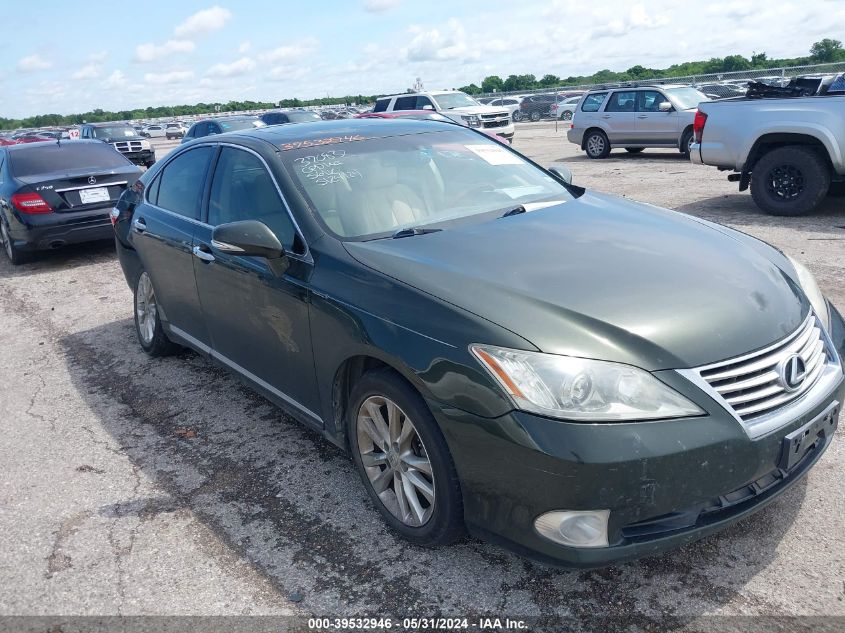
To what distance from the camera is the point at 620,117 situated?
1725cm

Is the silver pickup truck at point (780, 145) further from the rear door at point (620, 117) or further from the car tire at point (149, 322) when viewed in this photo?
the rear door at point (620, 117)

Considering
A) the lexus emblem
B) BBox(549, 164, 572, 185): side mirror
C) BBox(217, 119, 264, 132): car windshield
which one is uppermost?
BBox(217, 119, 264, 132): car windshield

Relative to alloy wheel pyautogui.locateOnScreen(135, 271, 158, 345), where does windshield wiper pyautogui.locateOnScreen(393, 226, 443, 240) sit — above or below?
above

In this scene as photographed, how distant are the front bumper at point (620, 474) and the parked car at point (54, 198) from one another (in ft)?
26.4

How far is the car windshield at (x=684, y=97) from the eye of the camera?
53.9 feet

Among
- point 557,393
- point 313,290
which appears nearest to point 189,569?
point 313,290

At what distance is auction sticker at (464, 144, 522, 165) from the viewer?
4305 millimetres

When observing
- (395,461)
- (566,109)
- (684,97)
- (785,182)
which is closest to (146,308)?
(395,461)

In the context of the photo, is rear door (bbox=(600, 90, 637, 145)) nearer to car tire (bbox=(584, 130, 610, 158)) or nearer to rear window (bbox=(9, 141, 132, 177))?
car tire (bbox=(584, 130, 610, 158))

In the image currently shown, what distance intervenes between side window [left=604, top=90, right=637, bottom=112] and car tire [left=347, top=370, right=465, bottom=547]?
15.8 m

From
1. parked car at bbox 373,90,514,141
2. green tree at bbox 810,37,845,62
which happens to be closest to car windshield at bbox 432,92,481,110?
parked car at bbox 373,90,514,141

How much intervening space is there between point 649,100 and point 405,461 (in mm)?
15815

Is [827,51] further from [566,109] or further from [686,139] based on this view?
[686,139]

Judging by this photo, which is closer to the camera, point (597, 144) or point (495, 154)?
point (495, 154)
